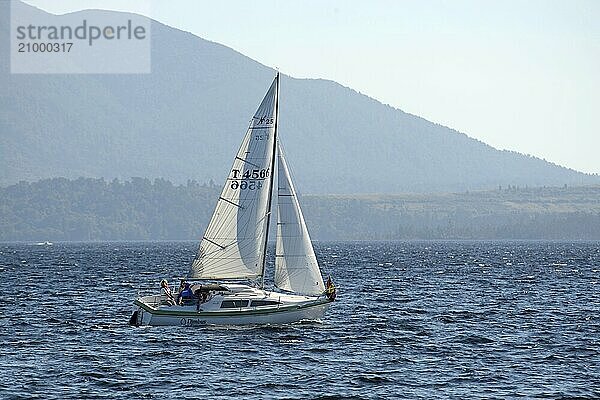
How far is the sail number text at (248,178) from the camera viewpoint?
5800 cm

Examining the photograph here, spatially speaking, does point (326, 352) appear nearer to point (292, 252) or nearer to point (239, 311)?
point (239, 311)

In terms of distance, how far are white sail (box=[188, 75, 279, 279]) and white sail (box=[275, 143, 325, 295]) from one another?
0.89m

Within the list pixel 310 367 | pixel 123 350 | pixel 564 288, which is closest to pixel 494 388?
pixel 310 367

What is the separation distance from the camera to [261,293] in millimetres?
58125

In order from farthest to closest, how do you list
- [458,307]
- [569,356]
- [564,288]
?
[564,288], [458,307], [569,356]

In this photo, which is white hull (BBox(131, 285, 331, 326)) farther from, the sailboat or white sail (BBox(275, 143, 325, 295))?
white sail (BBox(275, 143, 325, 295))

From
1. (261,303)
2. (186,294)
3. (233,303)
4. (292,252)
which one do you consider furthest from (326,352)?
(186,294)

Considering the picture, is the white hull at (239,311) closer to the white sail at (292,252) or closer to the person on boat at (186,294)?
the person on boat at (186,294)

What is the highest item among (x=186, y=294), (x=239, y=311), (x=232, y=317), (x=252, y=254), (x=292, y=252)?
(x=292, y=252)

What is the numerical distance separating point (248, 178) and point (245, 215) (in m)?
2.14

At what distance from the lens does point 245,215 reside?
58.6 m

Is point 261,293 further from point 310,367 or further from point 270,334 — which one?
point 310,367

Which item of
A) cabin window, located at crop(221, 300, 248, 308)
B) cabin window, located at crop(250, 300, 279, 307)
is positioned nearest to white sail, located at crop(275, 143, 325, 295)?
cabin window, located at crop(250, 300, 279, 307)

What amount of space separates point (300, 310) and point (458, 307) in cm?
2255
